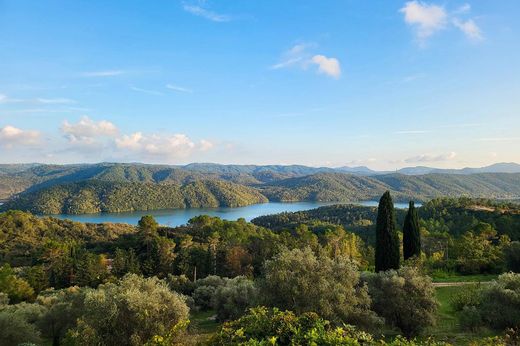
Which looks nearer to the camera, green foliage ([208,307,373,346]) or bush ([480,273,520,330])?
green foliage ([208,307,373,346])

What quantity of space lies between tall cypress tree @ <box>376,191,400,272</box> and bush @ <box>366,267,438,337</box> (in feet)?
41.3

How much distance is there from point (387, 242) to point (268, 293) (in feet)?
60.9

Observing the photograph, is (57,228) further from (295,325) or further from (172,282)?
(295,325)

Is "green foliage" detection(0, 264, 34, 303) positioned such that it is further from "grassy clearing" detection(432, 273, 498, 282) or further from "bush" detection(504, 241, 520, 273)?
"bush" detection(504, 241, 520, 273)

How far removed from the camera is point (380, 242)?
31391 mm

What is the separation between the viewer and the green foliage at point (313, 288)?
15320 millimetres

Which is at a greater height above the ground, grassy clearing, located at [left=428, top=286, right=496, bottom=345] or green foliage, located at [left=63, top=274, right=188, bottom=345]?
green foliage, located at [left=63, top=274, right=188, bottom=345]

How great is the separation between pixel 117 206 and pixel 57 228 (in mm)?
111296

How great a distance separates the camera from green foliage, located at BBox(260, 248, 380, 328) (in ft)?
50.3

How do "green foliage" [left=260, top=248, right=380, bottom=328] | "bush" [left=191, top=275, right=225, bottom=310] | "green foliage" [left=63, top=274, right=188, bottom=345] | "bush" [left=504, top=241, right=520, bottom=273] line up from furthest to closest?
"bush" [left=504, top=241, right=520, bottom=273]
"bush" [left=191, top=275, right=225, bottom=310]
"green foliage" [left=260, top=248, right=380, bottom=328]
"green foliage" [left=63, top=274, right=188, bottom=345]

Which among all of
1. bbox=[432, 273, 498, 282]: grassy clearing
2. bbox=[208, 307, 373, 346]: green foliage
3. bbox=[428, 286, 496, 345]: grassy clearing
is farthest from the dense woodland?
bbox=[432, 273, 498, 282]: grassy clearing

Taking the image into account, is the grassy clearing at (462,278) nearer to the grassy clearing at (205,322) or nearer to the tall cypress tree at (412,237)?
the tall cypress tree at (412,237)

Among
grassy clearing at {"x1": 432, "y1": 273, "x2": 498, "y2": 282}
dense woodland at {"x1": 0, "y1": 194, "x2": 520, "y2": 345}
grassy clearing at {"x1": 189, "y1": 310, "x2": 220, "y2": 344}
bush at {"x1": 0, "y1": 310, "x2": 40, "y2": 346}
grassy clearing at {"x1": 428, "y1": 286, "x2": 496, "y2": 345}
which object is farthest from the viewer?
grassy clearing at {"x1": 432, "y1": 273, "x2": 498, "y2": 282}

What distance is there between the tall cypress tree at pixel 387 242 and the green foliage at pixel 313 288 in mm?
15048
